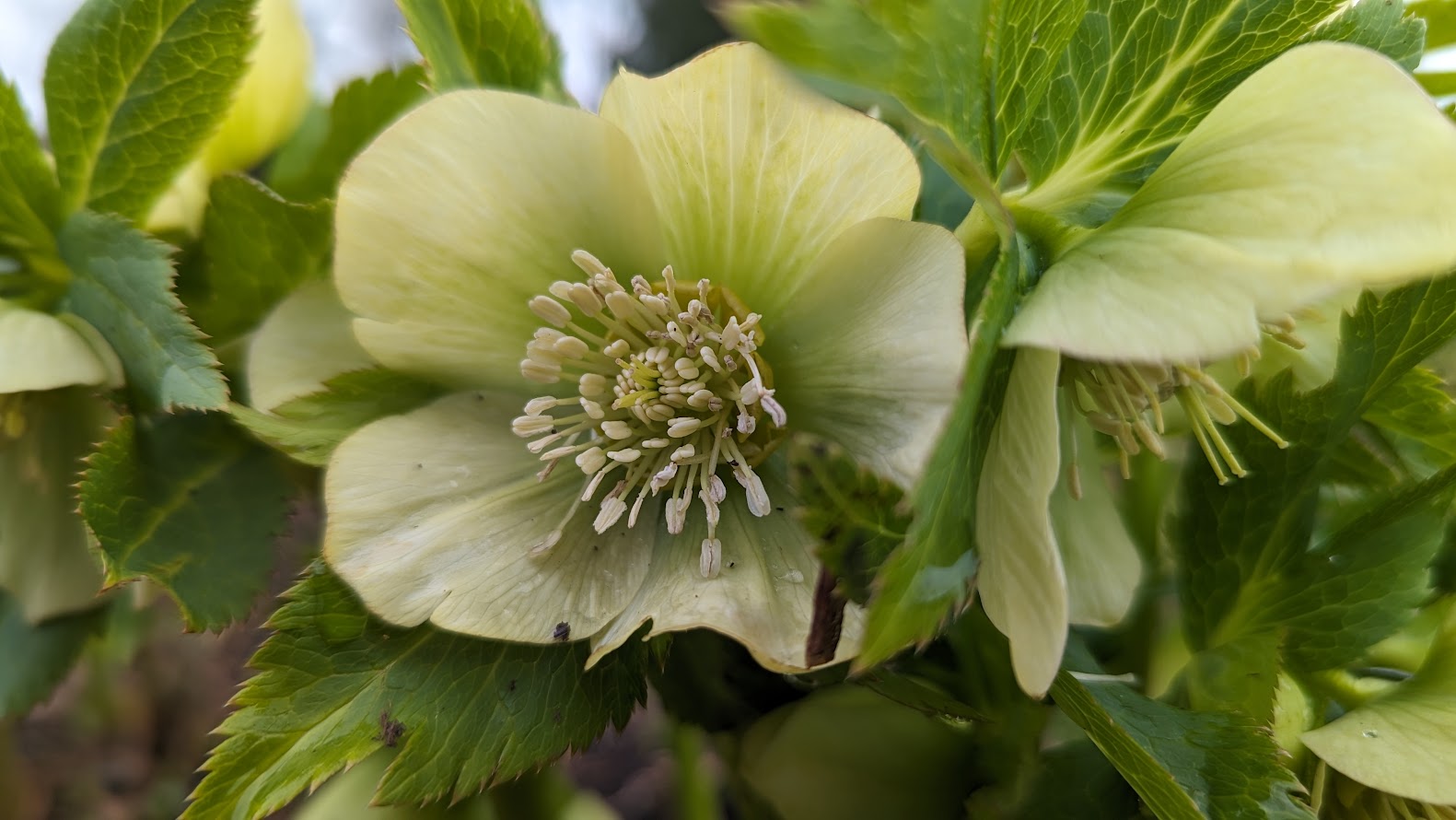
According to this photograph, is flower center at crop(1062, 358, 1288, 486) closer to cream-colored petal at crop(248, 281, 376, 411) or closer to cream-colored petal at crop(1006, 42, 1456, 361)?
cream-colored petal at crop(1006, 42, 1456, 361)

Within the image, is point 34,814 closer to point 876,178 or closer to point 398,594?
point 398,594

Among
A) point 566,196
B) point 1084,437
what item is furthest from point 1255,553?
point 566,196

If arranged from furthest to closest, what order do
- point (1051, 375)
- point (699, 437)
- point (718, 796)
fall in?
point (718, 796), point (699, 437), point (1051, 375)

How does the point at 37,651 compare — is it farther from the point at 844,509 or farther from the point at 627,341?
the point at 844,509

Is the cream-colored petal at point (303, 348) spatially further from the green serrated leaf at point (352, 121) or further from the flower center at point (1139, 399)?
the flower center at point (1139, 399)

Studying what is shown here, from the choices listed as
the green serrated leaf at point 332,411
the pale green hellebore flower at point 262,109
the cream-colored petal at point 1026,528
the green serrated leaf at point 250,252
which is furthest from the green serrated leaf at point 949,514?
the pale green hellebore flower at point 262,109

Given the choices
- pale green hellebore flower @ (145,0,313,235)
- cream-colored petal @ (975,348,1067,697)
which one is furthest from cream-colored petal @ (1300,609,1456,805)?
pale green hellebore flower @ (145,0,313,235)

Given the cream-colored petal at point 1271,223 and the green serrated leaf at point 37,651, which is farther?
the green serrated leaf at point 37,651
